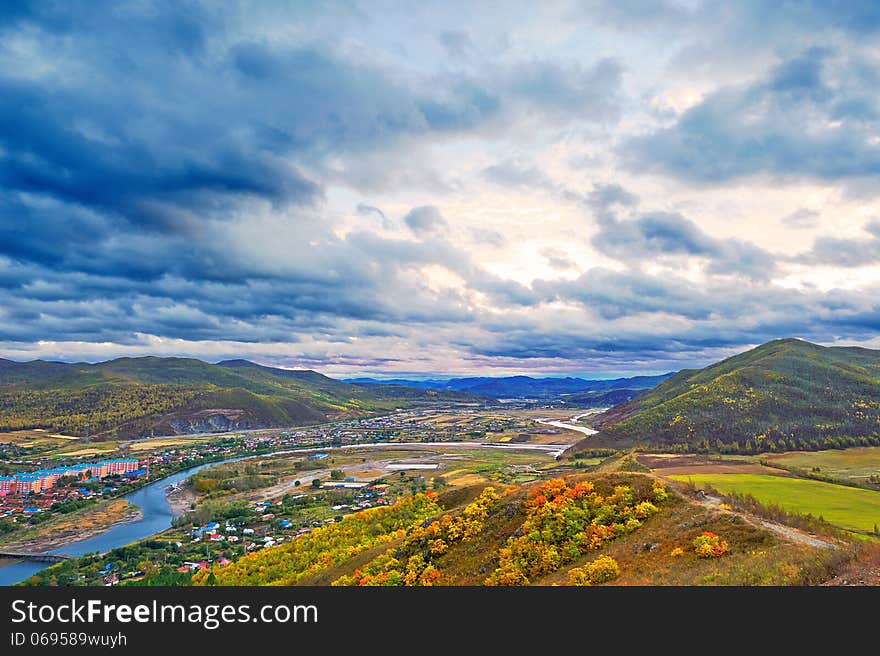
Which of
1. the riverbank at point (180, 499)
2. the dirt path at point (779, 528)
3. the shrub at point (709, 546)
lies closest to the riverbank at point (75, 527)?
the riverbank at point (180, 499)

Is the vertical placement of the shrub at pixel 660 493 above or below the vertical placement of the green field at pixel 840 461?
above

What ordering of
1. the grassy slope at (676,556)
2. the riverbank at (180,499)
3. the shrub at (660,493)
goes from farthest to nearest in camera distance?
the riverbank at (180,499) < the shrub at (660,493) < the grassy slope at (676,556)

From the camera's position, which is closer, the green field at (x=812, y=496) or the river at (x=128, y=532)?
the green field at (x=812, y=496)

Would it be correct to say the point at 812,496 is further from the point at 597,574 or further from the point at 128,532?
the point at 128,532

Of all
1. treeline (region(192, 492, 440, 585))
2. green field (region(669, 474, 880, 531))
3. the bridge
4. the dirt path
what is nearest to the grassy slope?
the dirt path

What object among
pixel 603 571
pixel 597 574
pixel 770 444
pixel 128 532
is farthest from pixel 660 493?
pixel 770 444

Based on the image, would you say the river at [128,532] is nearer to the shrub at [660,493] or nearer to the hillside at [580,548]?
the hillside at [580,548]

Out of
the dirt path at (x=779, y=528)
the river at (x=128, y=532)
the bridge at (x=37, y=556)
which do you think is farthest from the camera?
the bridge at (x=37, y=556)
